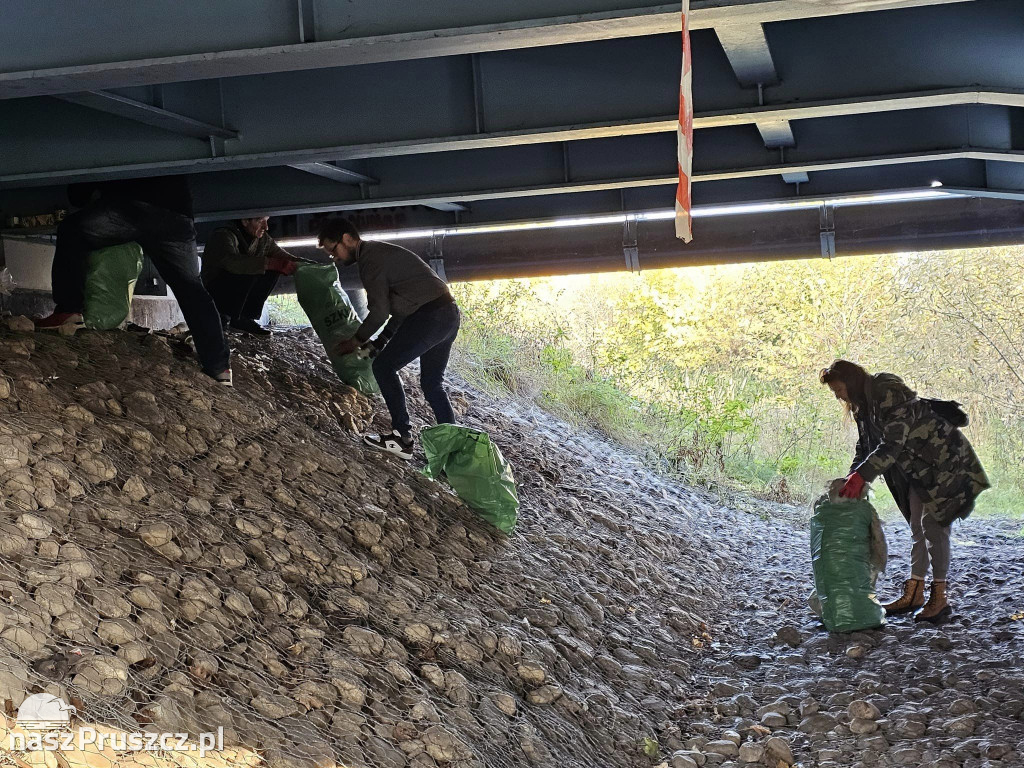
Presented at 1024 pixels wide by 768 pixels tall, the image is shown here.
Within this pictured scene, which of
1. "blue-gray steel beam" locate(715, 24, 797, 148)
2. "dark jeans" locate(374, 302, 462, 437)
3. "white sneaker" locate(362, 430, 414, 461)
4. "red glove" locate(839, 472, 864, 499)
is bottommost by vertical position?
"red glove" locate(839, 472, 864, 499)

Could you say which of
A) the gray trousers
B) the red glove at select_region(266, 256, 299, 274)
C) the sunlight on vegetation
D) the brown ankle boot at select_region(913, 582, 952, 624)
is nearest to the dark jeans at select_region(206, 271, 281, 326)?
the red glove at select_region(266, 256, 299, 274)

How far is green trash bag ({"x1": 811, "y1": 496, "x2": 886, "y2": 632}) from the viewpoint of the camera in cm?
571

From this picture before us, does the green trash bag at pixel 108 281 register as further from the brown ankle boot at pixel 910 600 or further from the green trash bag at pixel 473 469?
the brown ankle boot at pixel 910 600

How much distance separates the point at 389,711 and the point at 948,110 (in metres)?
4.94

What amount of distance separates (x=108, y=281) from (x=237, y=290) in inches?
55.3

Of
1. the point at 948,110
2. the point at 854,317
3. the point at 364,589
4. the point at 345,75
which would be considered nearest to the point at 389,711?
the point at 364,589

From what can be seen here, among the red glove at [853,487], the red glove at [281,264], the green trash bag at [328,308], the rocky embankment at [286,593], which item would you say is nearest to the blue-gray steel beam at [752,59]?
the red glove at [853,487]

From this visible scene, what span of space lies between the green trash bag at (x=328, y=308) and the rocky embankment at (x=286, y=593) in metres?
0.25

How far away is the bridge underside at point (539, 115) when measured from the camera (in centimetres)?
402

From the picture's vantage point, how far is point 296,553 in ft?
14.3

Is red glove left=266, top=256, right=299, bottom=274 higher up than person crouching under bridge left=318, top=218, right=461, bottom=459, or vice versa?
red glove left=266, top=256, right=299, bottom=274

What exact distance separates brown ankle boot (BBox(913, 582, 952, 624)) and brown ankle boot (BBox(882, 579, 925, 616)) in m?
0.20

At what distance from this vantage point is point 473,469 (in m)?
6.09

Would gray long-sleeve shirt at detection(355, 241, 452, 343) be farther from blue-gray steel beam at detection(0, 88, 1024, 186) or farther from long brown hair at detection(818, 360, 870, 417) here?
long brown hair at detection(818, 360, 870, 417)
